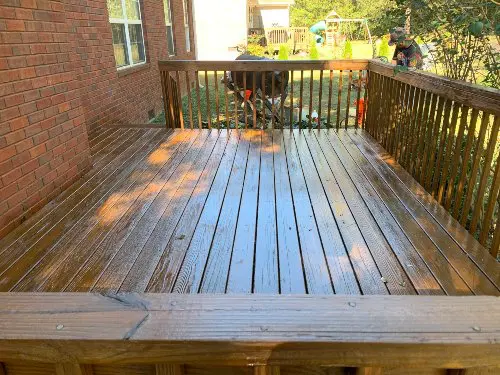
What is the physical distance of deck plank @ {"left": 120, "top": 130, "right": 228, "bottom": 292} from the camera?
2021mm

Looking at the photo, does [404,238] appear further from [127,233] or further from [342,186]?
[127,233]

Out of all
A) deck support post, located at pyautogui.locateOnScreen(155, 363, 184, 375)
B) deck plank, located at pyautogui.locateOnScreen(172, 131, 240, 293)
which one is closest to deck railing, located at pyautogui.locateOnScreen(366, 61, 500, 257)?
deck plank, located at pyautogui.locateOnScreen(172, 131, 240, 293)

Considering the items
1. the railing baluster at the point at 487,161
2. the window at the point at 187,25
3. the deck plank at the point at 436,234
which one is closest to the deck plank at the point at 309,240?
the deck plank at the point at 436,234

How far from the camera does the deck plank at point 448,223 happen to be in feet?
6.88

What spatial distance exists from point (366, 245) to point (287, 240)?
456 millimetres

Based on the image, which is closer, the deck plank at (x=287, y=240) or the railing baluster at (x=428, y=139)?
the deck plank at (x=287, y=240)

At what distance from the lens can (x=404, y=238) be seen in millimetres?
Answer: 2367

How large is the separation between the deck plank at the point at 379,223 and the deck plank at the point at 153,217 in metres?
1.25

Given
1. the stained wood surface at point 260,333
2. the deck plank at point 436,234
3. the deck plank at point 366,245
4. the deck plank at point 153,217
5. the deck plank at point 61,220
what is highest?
the stained wood surface at point 260,333

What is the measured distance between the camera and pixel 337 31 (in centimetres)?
2077

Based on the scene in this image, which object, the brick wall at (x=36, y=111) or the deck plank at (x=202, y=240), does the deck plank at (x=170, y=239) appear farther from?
the brick wall at (x=36, y=111)

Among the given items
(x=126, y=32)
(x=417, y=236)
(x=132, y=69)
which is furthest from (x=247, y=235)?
(x=126, y=32)

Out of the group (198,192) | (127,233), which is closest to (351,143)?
(198,192)

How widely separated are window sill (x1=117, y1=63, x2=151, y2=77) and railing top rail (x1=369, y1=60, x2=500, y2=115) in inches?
153
